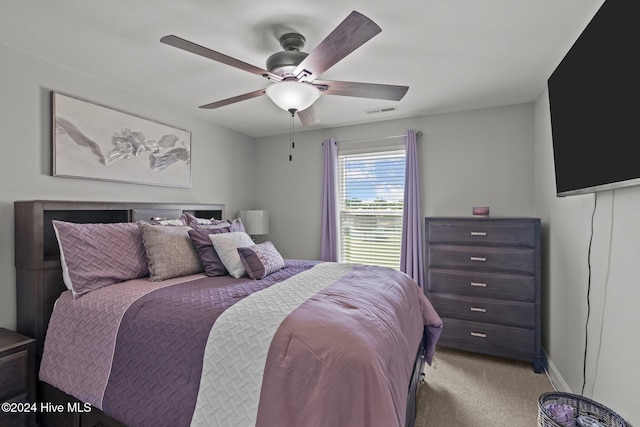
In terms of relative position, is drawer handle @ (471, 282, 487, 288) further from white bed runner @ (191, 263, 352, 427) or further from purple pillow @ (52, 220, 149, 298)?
purple pillow @ (52, 220, 149, 298)

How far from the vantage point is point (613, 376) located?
157 centimetres

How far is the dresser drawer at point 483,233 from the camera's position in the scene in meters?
2.70

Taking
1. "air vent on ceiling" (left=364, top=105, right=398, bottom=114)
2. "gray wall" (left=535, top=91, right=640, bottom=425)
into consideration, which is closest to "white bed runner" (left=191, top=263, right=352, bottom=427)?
"gray wall" (left=535, top=91, right=640, bottom=425)

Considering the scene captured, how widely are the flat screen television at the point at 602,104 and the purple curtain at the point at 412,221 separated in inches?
62.0

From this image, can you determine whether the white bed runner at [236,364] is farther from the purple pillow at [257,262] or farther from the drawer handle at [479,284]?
the drawer handle at [479,284]

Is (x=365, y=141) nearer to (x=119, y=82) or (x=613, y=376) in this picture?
(x=119, y=82)

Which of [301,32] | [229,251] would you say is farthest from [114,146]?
[301,32]

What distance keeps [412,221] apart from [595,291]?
6.06ft

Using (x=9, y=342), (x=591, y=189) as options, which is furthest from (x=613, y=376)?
(x=9, y=342)

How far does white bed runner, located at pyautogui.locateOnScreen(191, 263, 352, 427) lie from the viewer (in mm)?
1219

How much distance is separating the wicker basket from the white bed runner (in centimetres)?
148

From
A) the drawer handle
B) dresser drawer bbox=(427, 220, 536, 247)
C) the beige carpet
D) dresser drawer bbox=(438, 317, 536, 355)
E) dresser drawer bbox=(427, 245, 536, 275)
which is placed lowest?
the beige carpet

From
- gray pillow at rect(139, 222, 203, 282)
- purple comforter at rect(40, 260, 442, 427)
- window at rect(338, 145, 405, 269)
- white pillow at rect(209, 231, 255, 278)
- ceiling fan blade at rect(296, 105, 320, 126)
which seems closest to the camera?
purple comforter at rect(40, 260, 442, 427)

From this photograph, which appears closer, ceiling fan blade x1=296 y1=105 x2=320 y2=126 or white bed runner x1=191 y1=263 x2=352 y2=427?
white bed runner x1=191 y1=263 x2=352 y2=427
